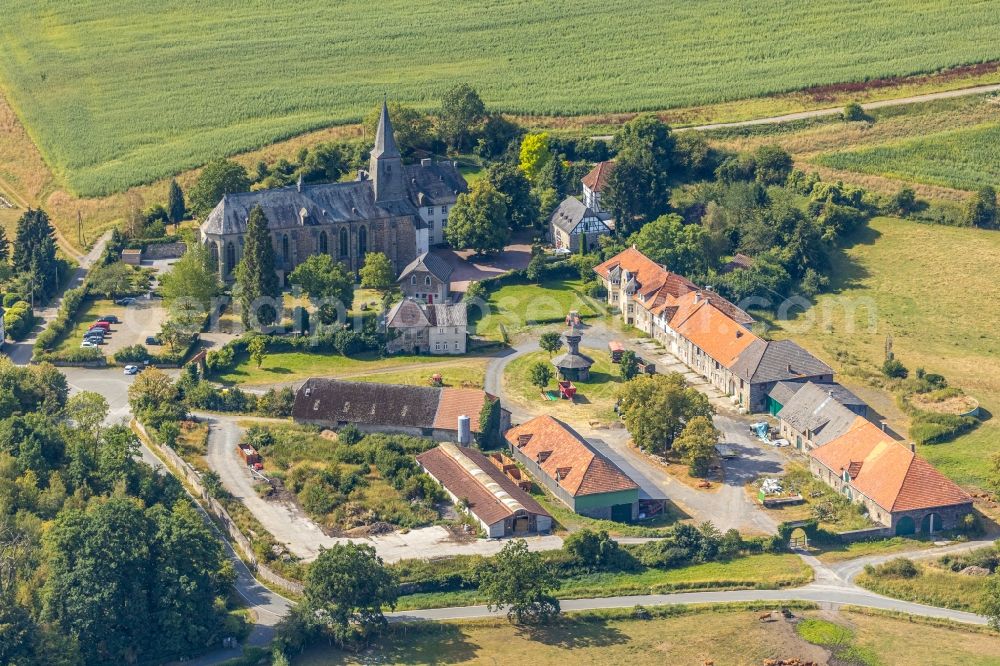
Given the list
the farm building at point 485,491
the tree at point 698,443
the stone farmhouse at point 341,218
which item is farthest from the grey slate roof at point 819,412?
the stone farmhouse at point 341,218

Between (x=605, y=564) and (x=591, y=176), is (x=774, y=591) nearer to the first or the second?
(x=605, y=564)

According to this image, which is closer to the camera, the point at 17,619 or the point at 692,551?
the point at 17,619

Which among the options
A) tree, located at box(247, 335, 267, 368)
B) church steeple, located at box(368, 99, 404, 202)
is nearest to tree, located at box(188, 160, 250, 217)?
church steeple, located at box(368, 99, 404, 202)

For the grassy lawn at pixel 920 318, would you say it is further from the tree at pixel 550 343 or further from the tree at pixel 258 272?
the tree at pixel 258 272

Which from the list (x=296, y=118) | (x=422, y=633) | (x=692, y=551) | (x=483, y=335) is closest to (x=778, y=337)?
(x=483, y=335)

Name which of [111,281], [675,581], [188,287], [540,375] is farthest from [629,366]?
[111,281]

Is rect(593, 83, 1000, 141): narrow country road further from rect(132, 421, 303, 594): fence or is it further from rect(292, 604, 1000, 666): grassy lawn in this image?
rect(292, 604, 1000, 666): grassy lawn
